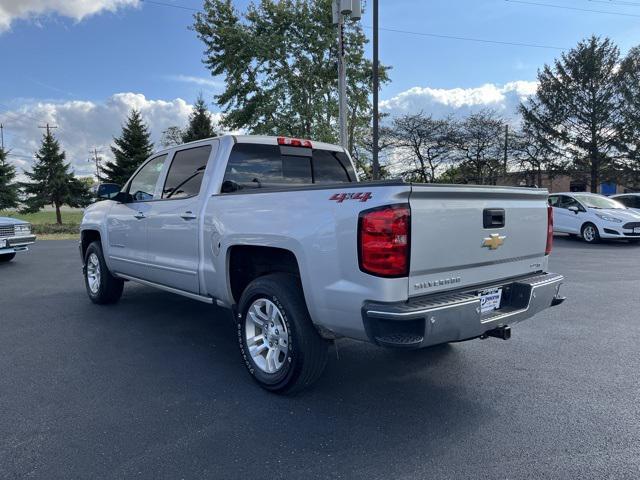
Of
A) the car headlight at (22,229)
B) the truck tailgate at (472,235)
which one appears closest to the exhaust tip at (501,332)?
the truck tailgate at (472,235)

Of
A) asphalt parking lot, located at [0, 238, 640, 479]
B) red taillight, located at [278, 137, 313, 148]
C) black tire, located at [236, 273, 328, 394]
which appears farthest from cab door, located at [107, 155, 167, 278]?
black tire, located at [236, 273, 328, 394]

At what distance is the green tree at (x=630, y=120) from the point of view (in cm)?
3362

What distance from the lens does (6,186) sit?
103 feet

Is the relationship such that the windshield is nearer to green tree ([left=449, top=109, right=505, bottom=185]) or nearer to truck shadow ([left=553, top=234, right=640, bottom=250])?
truck shadow ([left=553, top=234, right=640, bottom=250])

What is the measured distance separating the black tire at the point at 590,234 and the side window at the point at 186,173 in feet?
44.0

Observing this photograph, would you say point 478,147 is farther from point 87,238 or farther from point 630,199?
point 87,238

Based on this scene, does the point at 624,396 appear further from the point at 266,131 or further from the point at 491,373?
the point at 266,131

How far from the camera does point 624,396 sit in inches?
136

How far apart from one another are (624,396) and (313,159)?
342cm

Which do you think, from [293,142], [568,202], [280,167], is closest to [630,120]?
[568,202]

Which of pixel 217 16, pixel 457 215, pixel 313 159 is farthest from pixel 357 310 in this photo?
pixel 217 16

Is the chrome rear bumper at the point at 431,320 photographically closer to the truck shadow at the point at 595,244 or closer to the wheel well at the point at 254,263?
the wheel well at the point at 254,263

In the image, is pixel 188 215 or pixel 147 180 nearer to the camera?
pixel 188 215

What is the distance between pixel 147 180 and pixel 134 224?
1.80 ft
